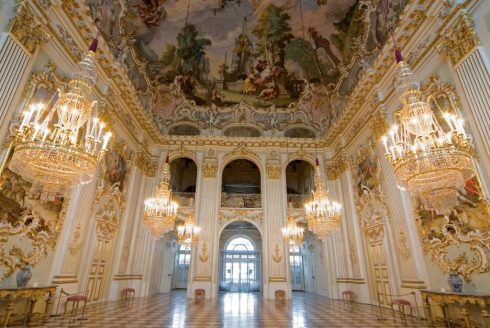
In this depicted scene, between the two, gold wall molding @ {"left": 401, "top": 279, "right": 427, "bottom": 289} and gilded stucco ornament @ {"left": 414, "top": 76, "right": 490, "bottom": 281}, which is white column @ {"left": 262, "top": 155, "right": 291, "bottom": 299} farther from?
gilded stucco ornament @ {"left": 414, "top": 76, "right": 490, "bottom": 281}

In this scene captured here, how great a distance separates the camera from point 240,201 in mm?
13672

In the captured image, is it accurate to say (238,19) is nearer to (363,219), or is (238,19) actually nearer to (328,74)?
(328,74)

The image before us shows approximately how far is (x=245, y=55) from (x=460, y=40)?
9.56 meters

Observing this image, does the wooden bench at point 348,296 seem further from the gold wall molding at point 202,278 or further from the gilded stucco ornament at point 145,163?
the gilded stucco ornament at point 145,163

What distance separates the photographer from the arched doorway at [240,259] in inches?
646

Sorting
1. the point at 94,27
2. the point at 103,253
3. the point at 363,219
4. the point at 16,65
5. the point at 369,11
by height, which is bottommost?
the point at 103,253

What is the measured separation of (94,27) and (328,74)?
33.1ft

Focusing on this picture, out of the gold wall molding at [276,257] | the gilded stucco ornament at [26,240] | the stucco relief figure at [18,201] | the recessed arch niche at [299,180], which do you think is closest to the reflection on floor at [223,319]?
the gilded stucco ornament at [26,240]

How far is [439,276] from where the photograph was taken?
6.54 m

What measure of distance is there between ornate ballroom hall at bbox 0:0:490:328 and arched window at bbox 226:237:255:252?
0.45 feet

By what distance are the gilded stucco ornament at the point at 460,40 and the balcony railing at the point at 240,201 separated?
9.48m

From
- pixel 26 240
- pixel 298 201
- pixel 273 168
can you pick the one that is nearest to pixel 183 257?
pixel 298 201

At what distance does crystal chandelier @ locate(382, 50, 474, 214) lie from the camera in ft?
13.0

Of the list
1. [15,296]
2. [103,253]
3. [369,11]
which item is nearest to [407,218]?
[369,11]
